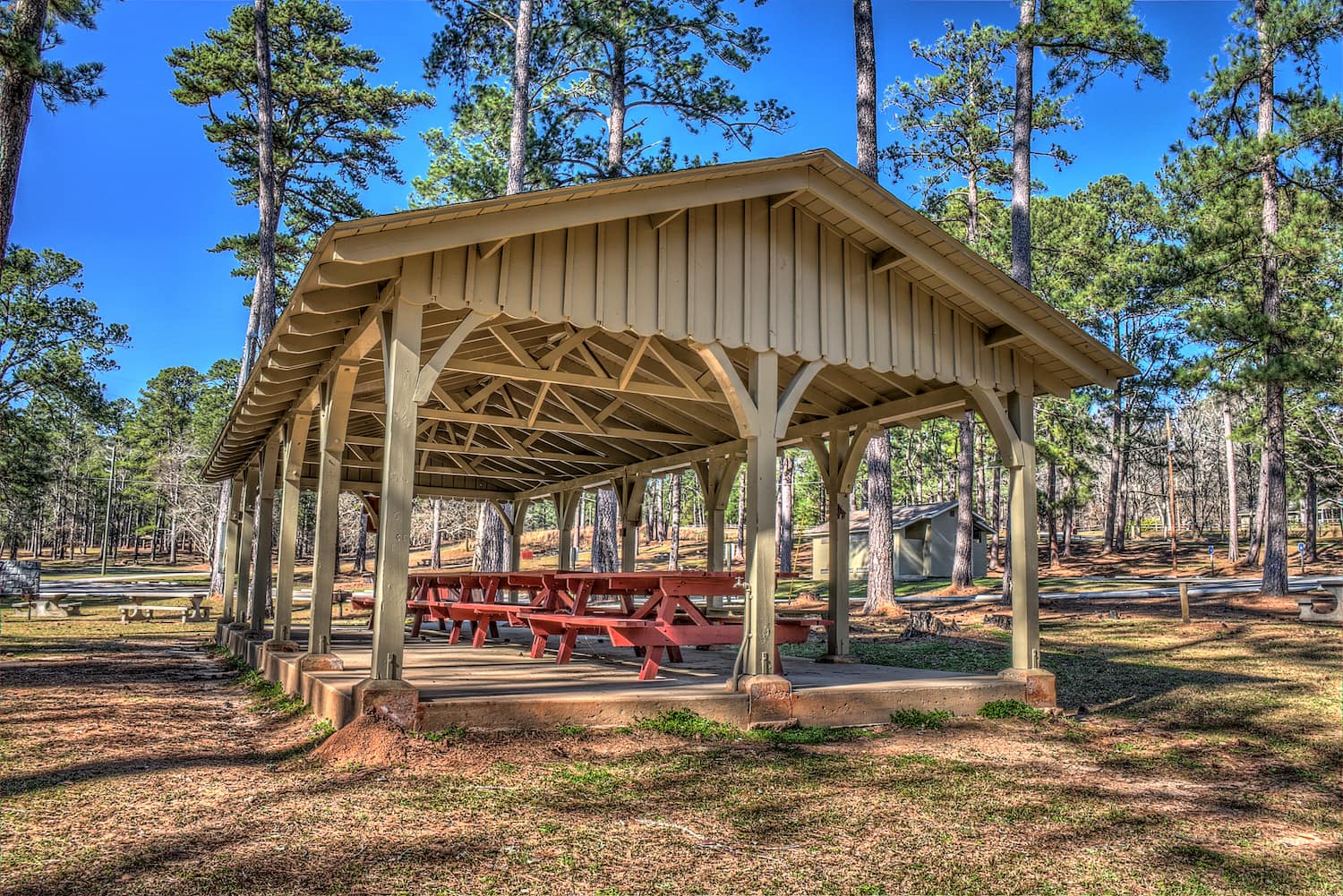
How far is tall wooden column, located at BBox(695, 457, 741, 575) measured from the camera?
12664 mm

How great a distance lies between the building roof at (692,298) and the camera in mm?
5918

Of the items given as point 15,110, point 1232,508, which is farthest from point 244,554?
point 1232,508

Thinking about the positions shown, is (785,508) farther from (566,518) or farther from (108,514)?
(108,514)

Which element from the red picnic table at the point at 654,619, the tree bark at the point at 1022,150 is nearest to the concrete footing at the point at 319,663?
the red picnic table at the point at 654,619

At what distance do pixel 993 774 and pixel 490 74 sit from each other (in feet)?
59.8

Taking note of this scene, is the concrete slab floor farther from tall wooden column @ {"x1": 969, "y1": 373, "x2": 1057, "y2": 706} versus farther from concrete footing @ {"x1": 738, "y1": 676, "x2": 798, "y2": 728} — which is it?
tall wooden column @ {"x1": 969, "y1": 373, "x2": 1057, "y2": 706}

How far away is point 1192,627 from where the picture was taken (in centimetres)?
1478

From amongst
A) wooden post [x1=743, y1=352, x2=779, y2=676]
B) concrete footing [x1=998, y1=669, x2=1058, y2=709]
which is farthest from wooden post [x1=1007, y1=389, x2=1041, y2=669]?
wooden post [x1=743, y1=352, x2=779, y2=676]

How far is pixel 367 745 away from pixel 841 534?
5.92 metres

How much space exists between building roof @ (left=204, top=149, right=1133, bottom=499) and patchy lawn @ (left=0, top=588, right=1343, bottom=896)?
264 cm

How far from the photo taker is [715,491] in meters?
12.8

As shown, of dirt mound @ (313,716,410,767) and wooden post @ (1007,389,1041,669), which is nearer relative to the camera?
dirt mound @ (313,716,410,767)

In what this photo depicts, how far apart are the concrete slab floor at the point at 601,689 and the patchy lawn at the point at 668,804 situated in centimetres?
19

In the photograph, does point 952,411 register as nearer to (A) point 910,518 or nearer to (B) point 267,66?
(B) point 267,66
